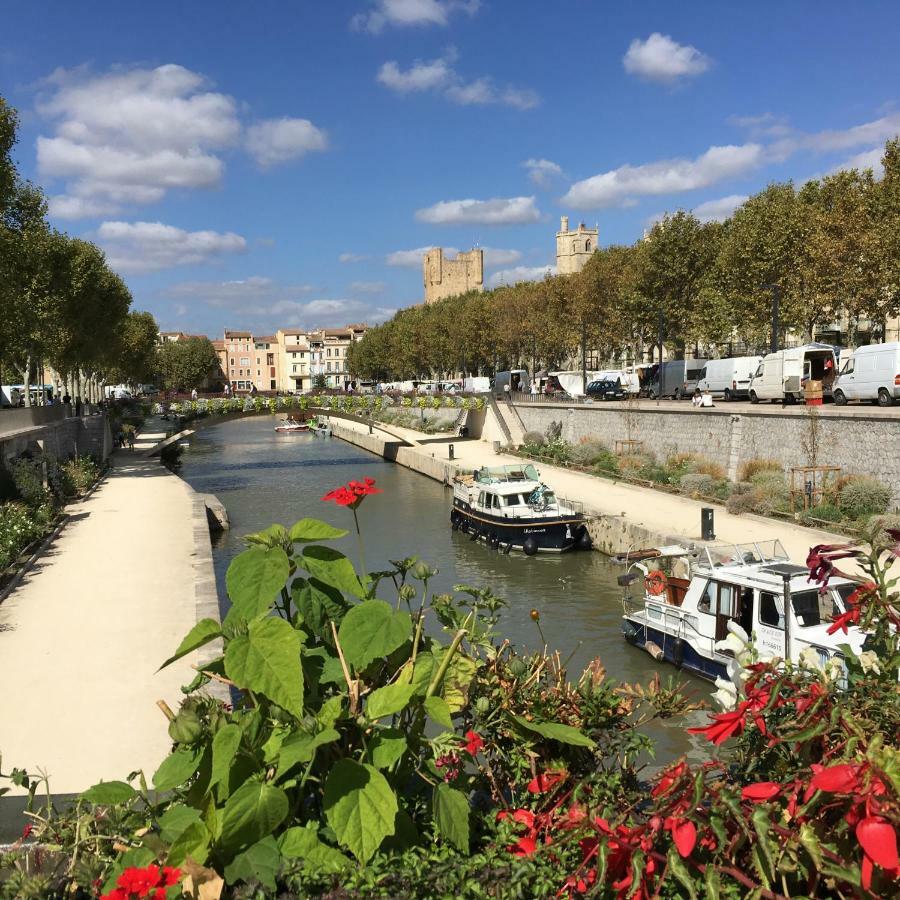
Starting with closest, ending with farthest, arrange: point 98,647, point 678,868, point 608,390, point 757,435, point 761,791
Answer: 1. point 678,868
2. point 761,791
3. point 98,647
4. point 757,435
5. point 608,390

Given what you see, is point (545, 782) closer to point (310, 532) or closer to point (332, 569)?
point (332, 569)

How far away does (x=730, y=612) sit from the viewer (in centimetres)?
1262

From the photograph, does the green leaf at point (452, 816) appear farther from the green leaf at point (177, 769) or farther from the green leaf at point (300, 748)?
the green leaf at point (177, 769)

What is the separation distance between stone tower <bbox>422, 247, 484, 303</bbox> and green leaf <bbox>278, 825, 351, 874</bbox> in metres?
142

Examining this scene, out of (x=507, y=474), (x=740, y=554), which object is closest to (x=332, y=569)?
(x=740, y=554)

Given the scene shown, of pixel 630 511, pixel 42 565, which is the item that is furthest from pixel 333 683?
pixel 630 511

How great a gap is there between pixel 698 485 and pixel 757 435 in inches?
99.8

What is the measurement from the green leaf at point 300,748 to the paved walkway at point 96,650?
3.51 m

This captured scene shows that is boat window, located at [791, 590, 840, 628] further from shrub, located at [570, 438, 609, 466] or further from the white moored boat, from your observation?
shrub, located at [570, 438, 609, 466]

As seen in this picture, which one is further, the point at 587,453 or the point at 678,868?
the point at 587,453

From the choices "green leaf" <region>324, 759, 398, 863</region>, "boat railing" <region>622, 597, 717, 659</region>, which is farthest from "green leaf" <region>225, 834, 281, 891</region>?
"boat railing" <region>622, 597, 717, 659</region>

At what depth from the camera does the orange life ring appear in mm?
14501

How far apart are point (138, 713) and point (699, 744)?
22.3 feet

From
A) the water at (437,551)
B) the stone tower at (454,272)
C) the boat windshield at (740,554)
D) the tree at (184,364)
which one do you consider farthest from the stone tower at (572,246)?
the boat windshield at (740,554)
